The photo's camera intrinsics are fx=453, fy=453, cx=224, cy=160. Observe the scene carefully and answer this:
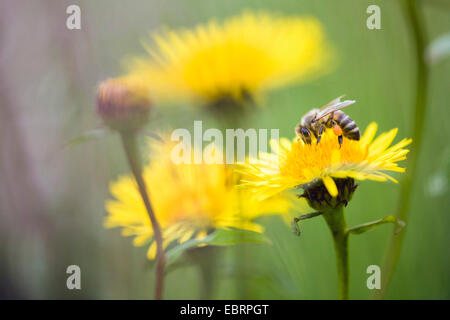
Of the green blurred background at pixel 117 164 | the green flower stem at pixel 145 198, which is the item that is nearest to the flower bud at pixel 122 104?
the green flower stem at pixel 145 198

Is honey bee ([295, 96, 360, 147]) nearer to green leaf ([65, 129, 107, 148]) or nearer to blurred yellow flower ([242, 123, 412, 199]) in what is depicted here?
blurred yellow flower ([242, 123, 412, 199])

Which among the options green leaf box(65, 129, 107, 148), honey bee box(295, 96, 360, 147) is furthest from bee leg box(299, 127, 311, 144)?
green leaf box(65, 129, 107, 148)

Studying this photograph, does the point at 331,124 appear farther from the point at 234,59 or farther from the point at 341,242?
the point at 234,59

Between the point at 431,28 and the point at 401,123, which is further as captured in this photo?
the point at 431,28

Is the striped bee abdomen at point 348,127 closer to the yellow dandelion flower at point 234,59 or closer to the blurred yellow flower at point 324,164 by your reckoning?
the blurred yellow flower at point 324,164

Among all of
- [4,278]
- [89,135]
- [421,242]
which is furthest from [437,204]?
[4,278]

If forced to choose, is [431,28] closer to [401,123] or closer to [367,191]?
[401,123]
